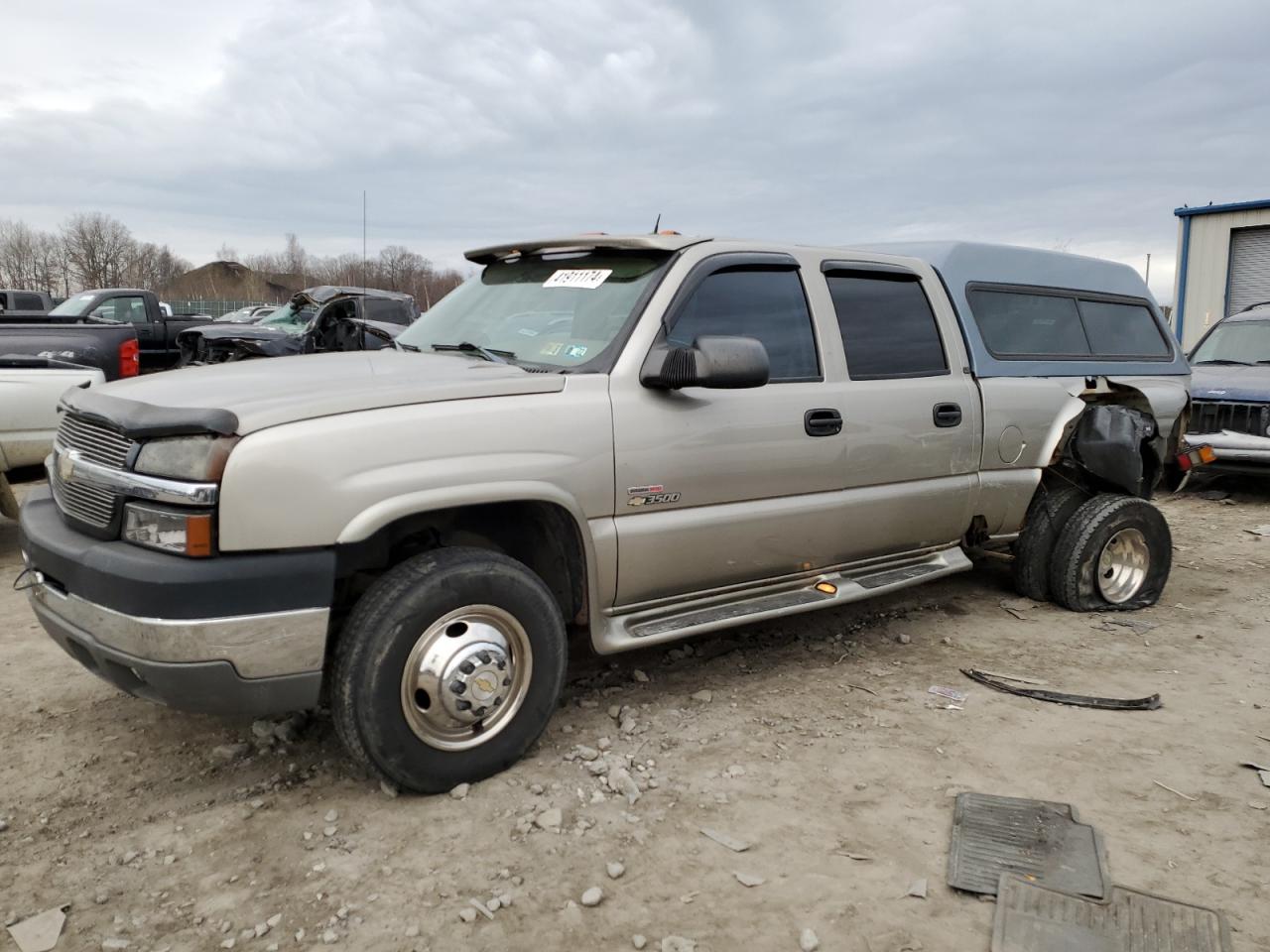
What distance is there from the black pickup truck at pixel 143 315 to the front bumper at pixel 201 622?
13.8 metres

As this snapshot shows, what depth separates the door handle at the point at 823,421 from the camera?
3.97 m

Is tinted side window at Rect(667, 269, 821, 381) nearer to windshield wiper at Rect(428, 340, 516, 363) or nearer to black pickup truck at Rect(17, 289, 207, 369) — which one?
windshield wiper at Rect(428, 340, 516, 363)

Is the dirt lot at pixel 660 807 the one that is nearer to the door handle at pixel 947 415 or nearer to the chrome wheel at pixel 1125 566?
the chrome wheel at pixel 1125 566

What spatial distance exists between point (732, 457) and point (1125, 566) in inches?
122

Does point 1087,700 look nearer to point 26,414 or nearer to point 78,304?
point 26,414

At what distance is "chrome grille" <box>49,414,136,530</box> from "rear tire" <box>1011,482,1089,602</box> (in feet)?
14.5

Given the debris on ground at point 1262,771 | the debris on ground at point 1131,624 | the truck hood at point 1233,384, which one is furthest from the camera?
the truck hood at point 1233,384

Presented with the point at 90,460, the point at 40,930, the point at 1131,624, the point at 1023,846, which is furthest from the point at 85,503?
the point at 1131,624

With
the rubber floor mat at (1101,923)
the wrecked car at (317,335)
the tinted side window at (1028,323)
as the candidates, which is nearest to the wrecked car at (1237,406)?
the tinted side window at (1028,323)

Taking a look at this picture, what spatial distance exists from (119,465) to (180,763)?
1138mm

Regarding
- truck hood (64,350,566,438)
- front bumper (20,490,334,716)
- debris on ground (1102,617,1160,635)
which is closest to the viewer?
front bumper (20,490,334,716)

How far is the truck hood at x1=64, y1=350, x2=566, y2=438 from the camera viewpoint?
2826 mm

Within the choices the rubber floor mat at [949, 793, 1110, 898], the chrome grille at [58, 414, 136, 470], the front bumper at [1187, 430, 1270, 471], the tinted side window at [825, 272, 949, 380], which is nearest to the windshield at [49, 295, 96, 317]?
the chrome grille at [58, 414, 136, 470]

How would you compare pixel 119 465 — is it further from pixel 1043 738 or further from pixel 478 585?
pixel 1043 738
